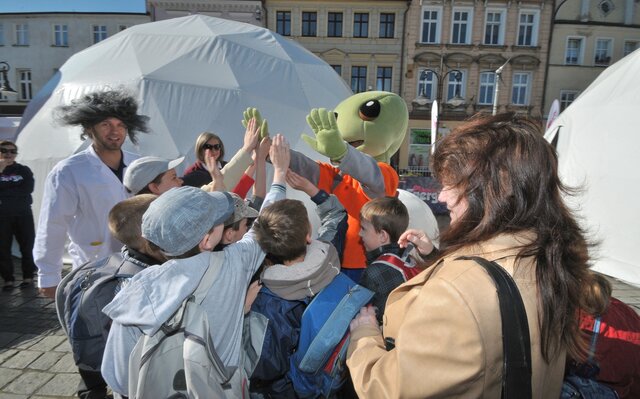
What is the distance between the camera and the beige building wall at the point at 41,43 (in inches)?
993

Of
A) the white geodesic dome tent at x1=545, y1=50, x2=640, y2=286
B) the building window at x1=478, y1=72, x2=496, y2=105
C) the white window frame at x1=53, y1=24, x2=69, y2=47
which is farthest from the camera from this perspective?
the white window frame at x1=53, y1=24, x2=69, y2=47

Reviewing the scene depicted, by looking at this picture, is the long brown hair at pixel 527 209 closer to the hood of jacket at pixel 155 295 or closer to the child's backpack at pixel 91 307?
the hood of jacket at pixel 155 295

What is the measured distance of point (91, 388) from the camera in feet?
7.35

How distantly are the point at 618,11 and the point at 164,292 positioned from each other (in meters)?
32.8

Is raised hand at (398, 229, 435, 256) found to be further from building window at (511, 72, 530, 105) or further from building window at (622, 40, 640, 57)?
building window at (622, 40, 640, 57)

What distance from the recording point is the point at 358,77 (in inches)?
968

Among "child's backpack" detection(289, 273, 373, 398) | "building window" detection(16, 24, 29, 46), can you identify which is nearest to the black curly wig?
"child's backpack" detection(289, 273, 373, 398)

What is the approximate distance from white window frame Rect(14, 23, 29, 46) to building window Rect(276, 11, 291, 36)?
1725cm

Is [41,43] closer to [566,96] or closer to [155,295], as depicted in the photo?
[155,295]

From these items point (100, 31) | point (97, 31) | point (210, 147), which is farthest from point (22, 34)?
point (210, 147)

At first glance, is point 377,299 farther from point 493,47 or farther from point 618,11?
point 618,11

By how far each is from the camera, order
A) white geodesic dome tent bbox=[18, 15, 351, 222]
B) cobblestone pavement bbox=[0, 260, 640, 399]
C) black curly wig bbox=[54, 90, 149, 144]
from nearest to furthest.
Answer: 1. cobblestone pavement bbox=[0, 260, 640, 399]
2. black curly wig bbox=[54, 90, 149, 144]
3. white geodesic dome tent bbox=[18, 15, 351, 222]

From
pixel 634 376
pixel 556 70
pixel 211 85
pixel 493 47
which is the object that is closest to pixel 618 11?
pixel 556 70

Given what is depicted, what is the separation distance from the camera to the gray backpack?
1474mm
